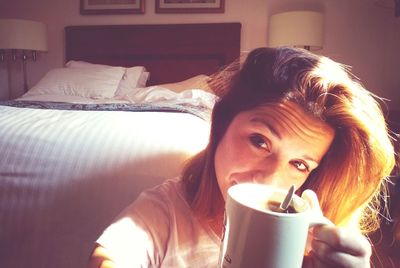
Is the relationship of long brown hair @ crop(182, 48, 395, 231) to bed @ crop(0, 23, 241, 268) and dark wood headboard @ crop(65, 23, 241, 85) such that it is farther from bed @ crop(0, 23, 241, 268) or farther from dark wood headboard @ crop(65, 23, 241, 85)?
dark wood headboard @ crop(65, 23, 241, 85)

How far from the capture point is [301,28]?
245 centimetres

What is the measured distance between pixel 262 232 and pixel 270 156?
240mm

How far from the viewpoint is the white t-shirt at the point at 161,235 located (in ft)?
1.61

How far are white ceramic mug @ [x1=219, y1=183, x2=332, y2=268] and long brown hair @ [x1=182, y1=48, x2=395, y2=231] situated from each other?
0.26 metres

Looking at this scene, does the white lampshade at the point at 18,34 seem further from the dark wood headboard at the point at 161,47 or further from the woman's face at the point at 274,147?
the woman's face at the point at 274,147

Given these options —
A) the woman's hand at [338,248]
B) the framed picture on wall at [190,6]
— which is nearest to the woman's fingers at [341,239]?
the woman's hand at [338,248]

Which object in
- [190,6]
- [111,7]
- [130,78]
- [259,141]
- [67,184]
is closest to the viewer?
[259,141]

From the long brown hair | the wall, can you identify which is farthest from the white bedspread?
the wall

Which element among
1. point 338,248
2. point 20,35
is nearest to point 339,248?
point 338,248

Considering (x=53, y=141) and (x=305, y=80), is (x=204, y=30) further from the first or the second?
(x=305, y=80)

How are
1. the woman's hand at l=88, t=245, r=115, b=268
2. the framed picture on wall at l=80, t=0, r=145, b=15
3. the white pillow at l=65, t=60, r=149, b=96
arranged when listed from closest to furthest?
the woman's hand at l=88, t=245, r=115, b=268 < the white pillow at l=65, t=60, r=149, b=96 < the framed picture on wall at l=80, t=0, r=145, b=15

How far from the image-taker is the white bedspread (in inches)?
32.2

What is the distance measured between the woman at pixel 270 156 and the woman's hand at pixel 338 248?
16cm

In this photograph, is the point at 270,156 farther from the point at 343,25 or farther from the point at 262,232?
the point at 343,25
